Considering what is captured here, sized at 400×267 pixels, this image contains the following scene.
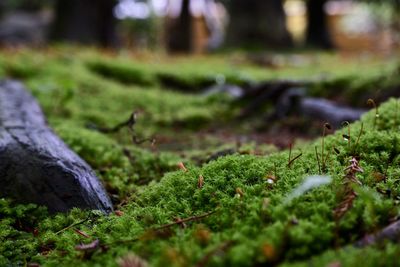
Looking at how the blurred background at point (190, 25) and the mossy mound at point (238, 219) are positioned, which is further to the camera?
the blurred background at point (190, 25)

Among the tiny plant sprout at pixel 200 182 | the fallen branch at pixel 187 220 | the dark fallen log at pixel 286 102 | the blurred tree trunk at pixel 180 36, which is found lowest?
the dark fallen log at pixel 286 102

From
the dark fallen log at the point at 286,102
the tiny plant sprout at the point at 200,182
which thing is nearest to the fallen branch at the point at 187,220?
the tiny plant sprout at the point at 200,182

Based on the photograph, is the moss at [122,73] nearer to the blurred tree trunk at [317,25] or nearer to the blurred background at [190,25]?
the blurred background at [190,25]

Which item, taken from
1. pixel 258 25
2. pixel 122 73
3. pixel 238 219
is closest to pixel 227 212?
pixel 238 219

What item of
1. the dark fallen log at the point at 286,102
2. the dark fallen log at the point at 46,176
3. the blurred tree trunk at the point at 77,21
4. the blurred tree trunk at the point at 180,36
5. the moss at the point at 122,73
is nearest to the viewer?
the dark fallen log at the point at 46,176

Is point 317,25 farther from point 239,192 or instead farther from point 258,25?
point 239,192

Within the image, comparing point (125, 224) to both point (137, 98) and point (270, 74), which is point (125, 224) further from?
point (270, 74)

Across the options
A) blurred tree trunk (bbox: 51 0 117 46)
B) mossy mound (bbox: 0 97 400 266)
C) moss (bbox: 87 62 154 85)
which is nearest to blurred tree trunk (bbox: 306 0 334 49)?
blurred tree trunk (bbox: 51 0 117 46)
